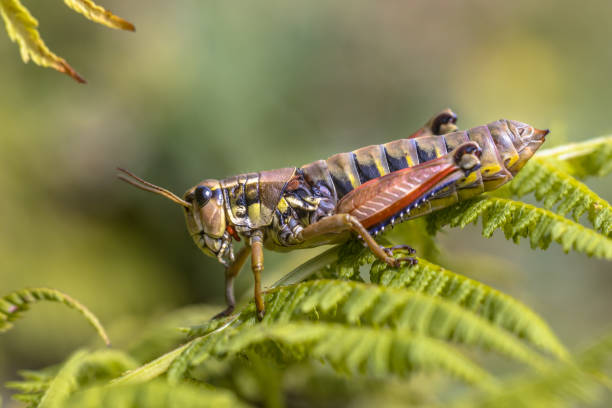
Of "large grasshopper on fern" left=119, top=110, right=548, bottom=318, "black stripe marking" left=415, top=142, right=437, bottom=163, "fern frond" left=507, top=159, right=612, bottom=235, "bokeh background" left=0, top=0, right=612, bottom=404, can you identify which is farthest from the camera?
"bokeh background" left=0, top=0, right=612, bottom=404

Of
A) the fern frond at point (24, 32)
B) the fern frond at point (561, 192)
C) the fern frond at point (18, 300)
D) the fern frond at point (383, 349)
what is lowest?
the fern frond at point (383, 349)

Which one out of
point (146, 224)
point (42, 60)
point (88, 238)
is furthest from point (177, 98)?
point (42, 60)

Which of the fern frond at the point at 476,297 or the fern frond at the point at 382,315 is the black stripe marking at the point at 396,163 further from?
the fern frond at the point at 382,315

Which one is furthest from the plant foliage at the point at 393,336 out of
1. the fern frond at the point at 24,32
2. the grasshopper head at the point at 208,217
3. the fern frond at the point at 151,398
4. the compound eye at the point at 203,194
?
the fern frond at the point at 24,32

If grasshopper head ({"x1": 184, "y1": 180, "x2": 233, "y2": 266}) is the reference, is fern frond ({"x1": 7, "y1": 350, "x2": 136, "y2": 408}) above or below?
below

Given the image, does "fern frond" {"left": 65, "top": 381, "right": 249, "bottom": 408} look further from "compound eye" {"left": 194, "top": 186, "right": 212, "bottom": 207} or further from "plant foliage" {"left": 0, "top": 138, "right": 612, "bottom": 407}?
"compound eye" {"left": 194, "top": 186, "right": 212, "bottom": 207}

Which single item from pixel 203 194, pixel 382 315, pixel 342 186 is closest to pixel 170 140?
pixel 203 194

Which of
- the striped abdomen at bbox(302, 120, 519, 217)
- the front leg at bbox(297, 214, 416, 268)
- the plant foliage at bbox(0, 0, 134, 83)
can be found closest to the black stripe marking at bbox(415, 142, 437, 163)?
the striped abdomen at bbox(302, 120, 519, 217)
